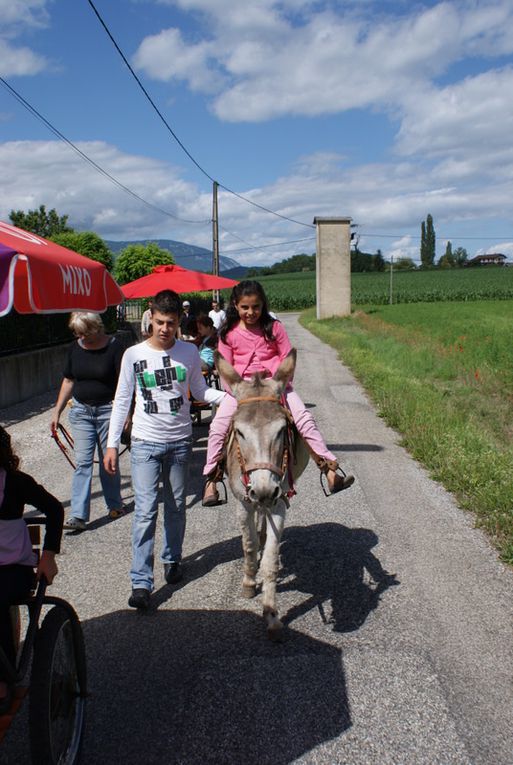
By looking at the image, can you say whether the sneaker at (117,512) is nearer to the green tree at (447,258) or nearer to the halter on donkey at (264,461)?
the halter on donkey at (264,461)

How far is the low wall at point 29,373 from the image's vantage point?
45.0 ft

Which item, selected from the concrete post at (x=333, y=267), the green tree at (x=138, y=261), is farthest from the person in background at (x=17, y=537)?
the green tree at (x=138, y=261)

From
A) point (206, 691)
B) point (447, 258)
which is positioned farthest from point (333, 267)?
point (447, 258)

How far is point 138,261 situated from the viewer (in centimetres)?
6438

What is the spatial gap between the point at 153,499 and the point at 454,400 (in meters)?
9.88

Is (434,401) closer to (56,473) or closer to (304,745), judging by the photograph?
(56,473)

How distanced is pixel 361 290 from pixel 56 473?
6880 centimetres

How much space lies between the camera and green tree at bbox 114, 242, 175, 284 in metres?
63.5

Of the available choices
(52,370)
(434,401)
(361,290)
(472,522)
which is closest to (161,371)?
(472,522)

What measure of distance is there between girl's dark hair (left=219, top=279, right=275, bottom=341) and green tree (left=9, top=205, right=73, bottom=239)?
198 feet

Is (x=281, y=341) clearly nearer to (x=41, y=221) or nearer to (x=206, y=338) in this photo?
(x=206, y=338)

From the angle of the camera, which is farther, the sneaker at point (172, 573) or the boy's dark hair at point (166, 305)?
the sneaker at point (172, 573)

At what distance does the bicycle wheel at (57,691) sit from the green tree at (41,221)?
6240 cm

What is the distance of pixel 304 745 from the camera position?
3156mm
